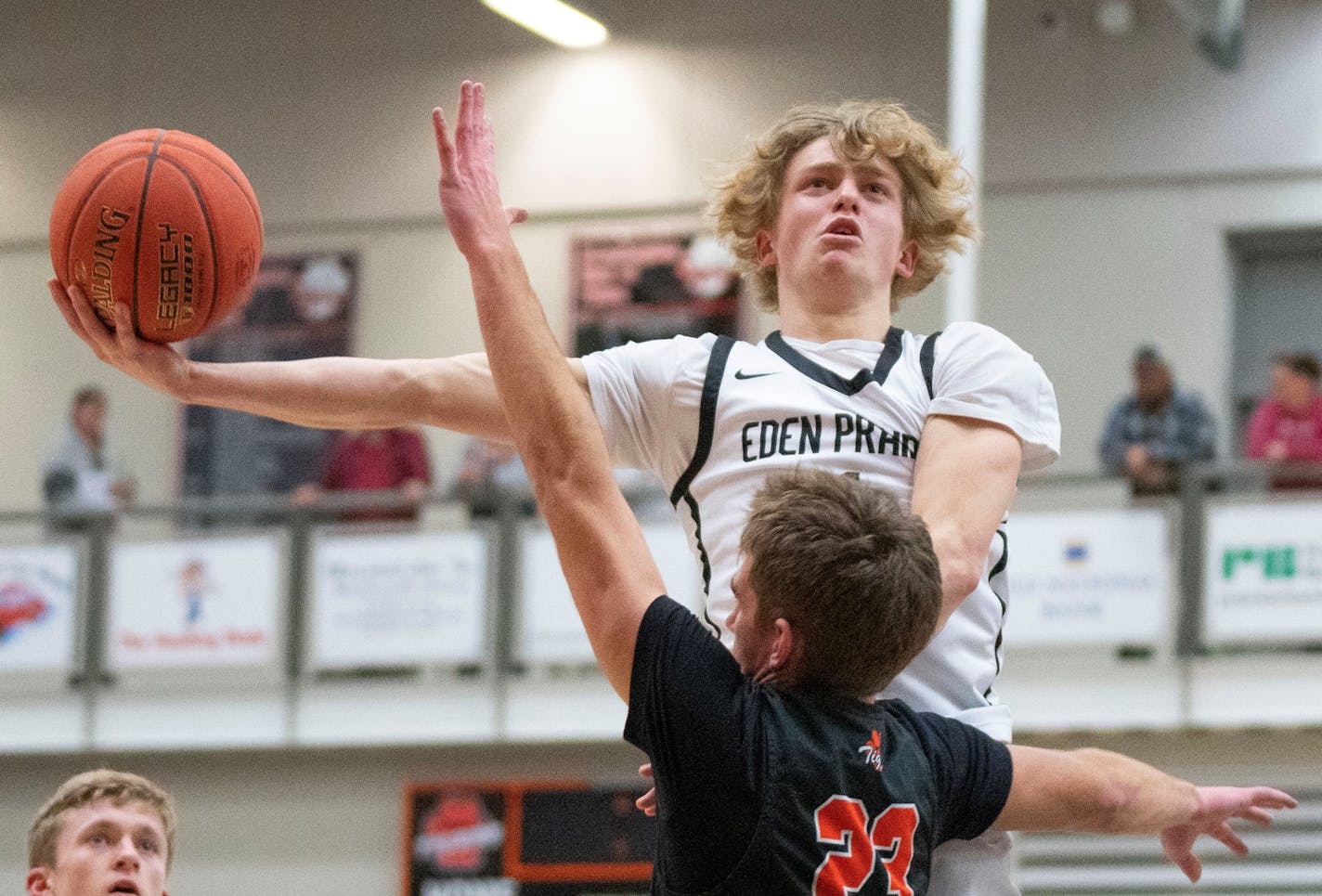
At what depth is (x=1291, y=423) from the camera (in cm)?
1098

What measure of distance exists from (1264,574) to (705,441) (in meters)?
8.54

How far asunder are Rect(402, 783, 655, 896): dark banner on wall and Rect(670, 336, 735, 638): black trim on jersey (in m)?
9.16

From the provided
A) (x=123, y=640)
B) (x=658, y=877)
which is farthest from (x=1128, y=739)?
(x=658, y=877)

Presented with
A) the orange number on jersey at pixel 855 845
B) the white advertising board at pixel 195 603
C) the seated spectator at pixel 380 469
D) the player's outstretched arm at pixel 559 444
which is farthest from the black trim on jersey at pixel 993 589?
the white advertising board at pixel 195 603

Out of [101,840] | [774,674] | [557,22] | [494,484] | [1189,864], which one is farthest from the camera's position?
[557,22]

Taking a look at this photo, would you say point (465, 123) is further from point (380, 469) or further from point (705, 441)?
point (380, 469)

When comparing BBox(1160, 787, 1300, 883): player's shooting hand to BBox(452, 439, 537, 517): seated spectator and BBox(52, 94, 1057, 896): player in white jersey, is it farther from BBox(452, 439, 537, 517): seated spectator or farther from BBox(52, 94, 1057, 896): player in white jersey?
BBox(452, 439, 537, 517): seated spectator

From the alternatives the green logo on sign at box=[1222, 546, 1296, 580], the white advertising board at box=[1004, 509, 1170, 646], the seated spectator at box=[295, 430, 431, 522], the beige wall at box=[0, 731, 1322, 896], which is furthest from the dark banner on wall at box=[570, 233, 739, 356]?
the green logo on sign at box=[1222, 546, 1296, 580]

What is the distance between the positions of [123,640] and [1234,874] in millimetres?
7535

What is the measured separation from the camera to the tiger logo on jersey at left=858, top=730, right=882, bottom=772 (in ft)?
8.09

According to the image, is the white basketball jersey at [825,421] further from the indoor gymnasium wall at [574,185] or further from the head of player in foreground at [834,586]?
the indoor gymnasium wall at [574,185]

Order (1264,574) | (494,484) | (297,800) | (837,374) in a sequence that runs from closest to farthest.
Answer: (837,374) → (1264,574) → (494,484) → (297,800)

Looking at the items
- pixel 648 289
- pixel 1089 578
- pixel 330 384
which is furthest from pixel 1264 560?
pixel 330 384

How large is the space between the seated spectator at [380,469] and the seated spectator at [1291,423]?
17.4ft
